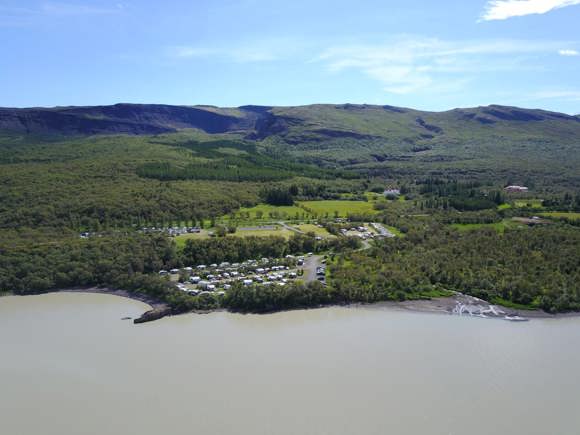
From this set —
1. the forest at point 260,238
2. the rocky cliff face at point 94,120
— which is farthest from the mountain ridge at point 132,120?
the forest at point 260,238

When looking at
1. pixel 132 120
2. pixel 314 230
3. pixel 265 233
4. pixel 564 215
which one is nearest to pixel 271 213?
pixel 314 230

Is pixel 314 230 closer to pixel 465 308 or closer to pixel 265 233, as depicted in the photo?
pixel 265 233

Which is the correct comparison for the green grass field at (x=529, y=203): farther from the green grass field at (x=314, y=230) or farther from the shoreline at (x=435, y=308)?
the shoreline at (x=435, y=308)

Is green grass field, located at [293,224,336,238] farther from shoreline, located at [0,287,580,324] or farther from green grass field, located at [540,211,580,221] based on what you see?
green grass field, located at [540,211,580,221]

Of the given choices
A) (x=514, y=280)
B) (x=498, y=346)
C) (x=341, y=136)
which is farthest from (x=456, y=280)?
(x=341, y=136)

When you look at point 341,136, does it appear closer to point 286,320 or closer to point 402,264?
point 402,264

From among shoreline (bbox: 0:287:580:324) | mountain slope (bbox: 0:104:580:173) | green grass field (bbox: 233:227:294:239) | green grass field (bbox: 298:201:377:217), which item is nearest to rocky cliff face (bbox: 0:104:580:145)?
mountain slope (bbox: 0:104:580:173)
